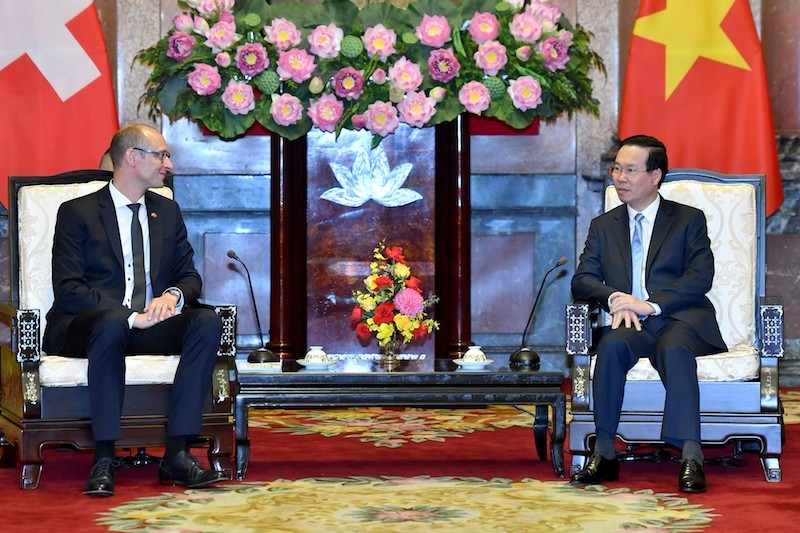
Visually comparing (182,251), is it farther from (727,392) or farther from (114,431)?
(727,392)

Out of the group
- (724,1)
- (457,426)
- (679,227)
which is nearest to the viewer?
(679,227)

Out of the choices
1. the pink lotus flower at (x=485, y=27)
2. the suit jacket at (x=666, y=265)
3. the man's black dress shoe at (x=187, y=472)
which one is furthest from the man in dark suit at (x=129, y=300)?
the pink lotus flower at (x=485, y=27)

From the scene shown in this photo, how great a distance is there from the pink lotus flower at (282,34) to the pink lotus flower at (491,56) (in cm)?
80

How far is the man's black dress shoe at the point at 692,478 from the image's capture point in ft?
12.9

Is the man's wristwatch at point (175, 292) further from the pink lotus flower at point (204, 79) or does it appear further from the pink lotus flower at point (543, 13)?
the pink lotus flower at point (543, 13)

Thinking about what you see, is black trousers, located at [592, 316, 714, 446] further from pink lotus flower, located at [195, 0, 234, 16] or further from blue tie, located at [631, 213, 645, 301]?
pink lotus flower, located at [195, 0, 234, 16]

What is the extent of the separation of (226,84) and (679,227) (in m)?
2.20

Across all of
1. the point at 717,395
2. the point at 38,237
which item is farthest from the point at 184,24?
the point at 717,395

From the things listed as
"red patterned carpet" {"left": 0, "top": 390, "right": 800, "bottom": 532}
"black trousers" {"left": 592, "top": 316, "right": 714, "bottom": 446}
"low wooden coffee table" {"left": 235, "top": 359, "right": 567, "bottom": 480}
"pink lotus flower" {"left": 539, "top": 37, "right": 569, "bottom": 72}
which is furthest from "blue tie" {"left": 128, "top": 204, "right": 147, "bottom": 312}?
"pink lotus flower" {"left": 539, "top": 37, "right": 569, "bottom": 72}

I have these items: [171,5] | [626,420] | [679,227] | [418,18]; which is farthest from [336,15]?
[626,420]

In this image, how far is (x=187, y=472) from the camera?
402 centimetres

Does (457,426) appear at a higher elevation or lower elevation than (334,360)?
lower

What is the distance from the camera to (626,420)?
4.24 m

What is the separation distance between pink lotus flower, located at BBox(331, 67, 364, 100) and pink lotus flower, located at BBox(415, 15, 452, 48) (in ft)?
1.09
